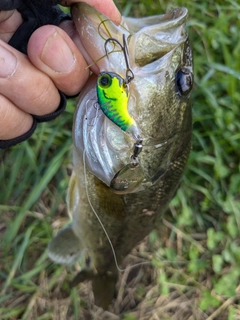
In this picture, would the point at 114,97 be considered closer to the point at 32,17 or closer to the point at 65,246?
the point at 32,17

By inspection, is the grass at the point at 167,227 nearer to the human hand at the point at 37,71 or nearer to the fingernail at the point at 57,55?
the human hand at the point at 37,71

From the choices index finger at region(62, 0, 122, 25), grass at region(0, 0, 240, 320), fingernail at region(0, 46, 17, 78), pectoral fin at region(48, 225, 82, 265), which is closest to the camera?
fingernail at region(0, 46, 17, 78)

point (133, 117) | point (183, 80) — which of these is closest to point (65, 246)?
point (133, 117)

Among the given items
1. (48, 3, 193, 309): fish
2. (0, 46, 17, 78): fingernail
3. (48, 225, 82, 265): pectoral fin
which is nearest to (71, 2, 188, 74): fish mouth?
(48, 3, 193, 309): fish

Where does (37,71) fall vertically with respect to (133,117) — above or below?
above

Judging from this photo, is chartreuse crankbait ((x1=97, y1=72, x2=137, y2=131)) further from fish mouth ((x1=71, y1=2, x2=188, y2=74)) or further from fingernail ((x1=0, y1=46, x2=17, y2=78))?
fingernail ((x1=0, y1=46, x2=17, y2=78))

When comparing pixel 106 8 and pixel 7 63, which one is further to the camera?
pixel 106 8
